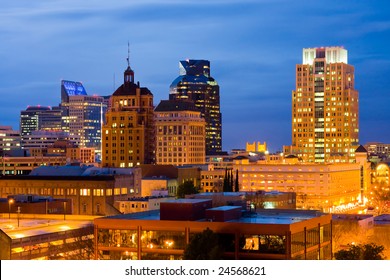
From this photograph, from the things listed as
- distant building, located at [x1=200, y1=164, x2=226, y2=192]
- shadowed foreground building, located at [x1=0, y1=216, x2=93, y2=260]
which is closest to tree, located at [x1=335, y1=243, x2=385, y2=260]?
shadowed foreground building, located at [x1=0, y1=216, x2=93, y2=260]

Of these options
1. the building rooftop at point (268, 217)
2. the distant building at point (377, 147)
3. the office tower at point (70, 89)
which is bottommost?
the building rooftop at point (268, 217)

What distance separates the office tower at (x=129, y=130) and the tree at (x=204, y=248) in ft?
217

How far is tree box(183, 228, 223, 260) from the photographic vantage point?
23797 mm

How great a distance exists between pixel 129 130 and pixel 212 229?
217ft

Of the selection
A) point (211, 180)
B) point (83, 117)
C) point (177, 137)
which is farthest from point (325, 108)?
point (83, 117)

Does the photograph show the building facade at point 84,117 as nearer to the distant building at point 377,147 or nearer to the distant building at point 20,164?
the distant building at point 377,147

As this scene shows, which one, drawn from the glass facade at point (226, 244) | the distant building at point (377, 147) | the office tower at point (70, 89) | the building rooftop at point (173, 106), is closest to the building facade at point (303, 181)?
the building rooftop at point (173, 106)

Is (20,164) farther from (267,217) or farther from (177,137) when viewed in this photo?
(267,217)

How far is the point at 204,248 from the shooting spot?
79.9ft

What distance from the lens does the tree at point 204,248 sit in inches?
937
